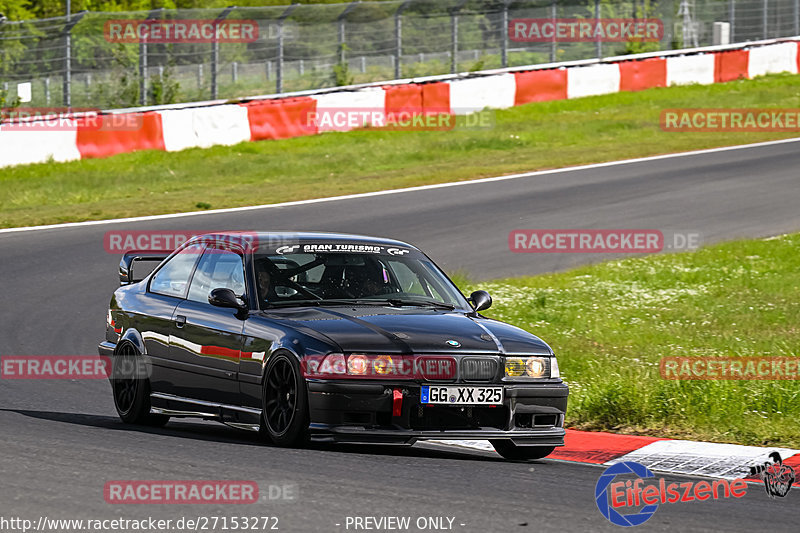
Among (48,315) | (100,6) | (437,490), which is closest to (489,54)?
(48,315)

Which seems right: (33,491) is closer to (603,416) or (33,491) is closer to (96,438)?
(96,438)

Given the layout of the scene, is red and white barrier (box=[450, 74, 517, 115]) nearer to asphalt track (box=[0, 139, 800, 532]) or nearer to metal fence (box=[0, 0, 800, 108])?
metal fence (box=[0, 0, 800, 108])

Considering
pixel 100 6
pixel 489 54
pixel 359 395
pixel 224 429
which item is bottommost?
pixel 224 429

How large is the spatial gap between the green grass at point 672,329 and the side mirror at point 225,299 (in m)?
2.49

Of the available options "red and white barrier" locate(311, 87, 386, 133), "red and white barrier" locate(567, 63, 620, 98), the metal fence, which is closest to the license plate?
the metal fence

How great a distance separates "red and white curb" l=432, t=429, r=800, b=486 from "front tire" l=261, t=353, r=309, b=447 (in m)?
1.51

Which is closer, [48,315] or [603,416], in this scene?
[603,416]

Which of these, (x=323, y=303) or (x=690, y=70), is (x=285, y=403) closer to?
(x=323, y=303)

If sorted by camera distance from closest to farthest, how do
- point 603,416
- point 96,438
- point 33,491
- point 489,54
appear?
point 33,491 → point 96,438 → point 603,416 → point 489,54

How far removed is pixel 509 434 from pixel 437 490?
4.18ft

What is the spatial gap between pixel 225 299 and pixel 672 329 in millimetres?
5300

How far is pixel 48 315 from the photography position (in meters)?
13.6

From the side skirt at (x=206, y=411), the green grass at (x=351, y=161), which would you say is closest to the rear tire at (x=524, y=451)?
the side skirt at (x=206, y=411)

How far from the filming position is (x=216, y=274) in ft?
29.3
